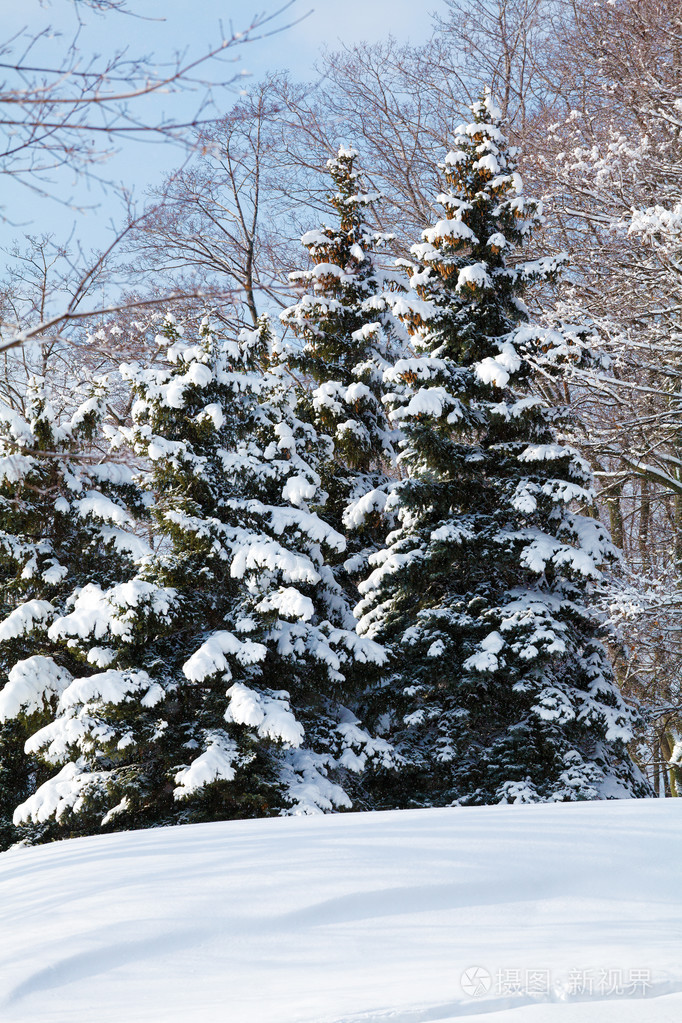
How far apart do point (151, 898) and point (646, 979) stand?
2.15m

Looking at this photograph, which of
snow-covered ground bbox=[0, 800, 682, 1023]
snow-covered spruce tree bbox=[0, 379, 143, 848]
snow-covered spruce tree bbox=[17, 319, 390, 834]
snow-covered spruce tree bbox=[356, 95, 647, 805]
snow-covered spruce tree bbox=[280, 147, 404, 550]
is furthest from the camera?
snow-covered spruce tree bbox=[280, 147, 404, 550]

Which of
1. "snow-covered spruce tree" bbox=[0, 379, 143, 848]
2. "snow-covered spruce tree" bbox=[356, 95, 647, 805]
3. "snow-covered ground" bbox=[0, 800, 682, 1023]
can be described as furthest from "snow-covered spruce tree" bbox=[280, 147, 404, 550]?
"snow-covered ground" bbox=[0, 800, 682, 1023]

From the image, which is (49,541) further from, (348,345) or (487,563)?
(487,563)

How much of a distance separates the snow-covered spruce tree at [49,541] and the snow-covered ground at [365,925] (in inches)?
216

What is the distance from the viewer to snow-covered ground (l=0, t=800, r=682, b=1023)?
2.83 metres

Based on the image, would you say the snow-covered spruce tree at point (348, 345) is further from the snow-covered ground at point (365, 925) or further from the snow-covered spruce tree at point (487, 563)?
the snow-covered ground at point (365, 925)

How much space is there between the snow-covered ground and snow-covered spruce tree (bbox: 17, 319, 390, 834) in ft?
12.9

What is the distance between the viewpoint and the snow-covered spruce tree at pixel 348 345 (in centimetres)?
1230

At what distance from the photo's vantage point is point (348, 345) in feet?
42.7

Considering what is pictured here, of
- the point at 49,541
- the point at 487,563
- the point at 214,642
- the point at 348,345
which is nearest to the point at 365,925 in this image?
the point at 214,642

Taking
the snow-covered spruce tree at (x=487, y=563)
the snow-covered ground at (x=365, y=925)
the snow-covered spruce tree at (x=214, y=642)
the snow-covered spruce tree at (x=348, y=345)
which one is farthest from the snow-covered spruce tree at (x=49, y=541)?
the snow-covered ground at (x=365, y=925)

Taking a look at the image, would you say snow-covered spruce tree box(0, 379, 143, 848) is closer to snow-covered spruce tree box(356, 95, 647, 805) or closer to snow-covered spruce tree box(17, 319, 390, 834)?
snow-covered spruce tree box(17, 319, 390, 834)

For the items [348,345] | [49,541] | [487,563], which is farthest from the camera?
[348,345]

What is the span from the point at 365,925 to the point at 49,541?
8.32m
